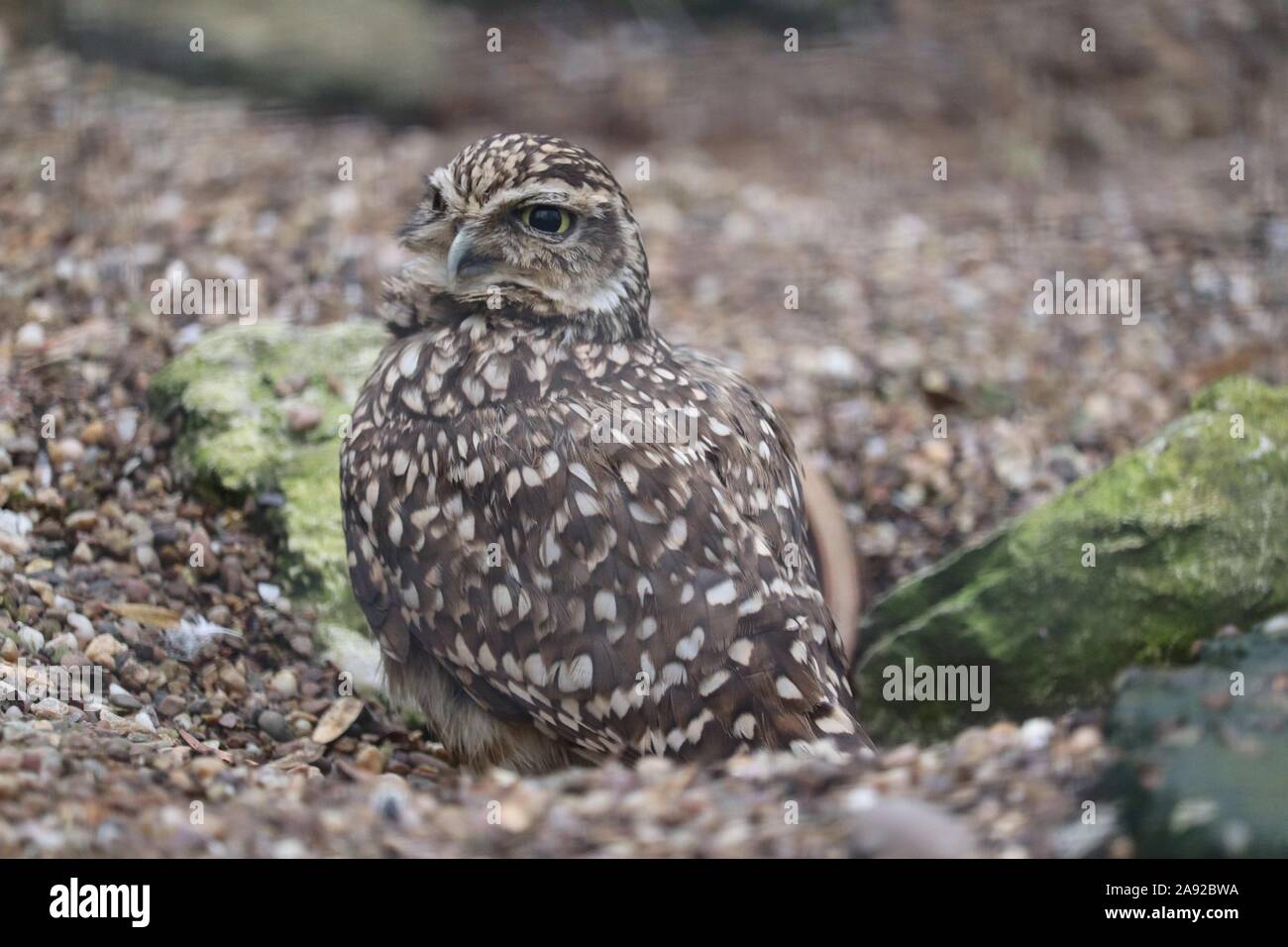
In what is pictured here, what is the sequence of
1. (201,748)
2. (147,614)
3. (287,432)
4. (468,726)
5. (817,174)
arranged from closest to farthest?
(201,748) → (468,726) → (147,614) → (287,432) → (817,174)

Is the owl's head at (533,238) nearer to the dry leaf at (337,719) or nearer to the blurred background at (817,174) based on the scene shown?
the dry leaf at (337,719)

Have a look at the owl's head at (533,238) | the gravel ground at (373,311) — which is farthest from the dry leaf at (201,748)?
the owl's head at (533,238)

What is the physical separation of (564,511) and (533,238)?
788mm

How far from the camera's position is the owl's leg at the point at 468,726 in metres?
3.68

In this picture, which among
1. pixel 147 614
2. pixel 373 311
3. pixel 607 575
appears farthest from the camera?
pixel 373 311

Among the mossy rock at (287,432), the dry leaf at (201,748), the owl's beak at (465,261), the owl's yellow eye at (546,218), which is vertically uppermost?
the owl's yellow eye at (546,218)

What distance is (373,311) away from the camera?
5.51 m

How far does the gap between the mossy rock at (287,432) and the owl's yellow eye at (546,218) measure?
107cm

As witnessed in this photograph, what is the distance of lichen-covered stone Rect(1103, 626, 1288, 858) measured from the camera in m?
2.77

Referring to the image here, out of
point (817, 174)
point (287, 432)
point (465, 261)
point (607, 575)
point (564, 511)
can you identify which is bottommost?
point (607, 575)

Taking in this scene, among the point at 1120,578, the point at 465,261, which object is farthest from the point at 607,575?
the point at 1120,578

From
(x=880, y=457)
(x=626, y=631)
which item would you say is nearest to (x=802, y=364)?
(x=880, y=457)

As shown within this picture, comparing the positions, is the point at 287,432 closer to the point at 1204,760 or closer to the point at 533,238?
the point at 533,238
